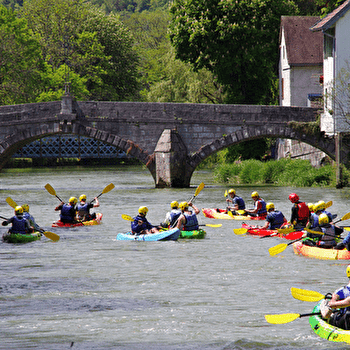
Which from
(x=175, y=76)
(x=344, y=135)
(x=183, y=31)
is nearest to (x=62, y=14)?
(x=175, y=76)

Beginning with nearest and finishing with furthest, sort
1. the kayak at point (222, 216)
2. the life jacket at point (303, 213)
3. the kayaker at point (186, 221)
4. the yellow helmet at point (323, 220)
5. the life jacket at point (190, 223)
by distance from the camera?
the yellow helmet at point (323, 220)
the life jacket at point (303, 213)
the kayaker at point (186, 221)
the life jacket at point (190, 223)
the kayak at point (222, 216)

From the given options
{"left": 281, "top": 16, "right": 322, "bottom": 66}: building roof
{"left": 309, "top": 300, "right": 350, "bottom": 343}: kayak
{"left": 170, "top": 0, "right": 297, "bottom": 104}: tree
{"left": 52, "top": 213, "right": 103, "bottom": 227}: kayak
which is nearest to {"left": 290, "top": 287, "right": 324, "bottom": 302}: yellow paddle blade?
{"left": 309, "top": 300, "right": 350, "bottom": 343}: kayak

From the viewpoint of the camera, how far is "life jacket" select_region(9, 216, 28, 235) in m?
17.9

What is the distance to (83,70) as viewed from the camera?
60.5 m

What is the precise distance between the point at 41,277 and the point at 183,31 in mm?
32143

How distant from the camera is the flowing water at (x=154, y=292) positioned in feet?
31.3

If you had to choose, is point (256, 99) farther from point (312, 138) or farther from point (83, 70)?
point (83, 70)

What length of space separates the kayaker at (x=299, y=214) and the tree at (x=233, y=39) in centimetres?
2560

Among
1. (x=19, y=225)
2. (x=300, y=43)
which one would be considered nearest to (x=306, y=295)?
(x=19, y=225)

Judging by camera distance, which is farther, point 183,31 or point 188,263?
point 183,31

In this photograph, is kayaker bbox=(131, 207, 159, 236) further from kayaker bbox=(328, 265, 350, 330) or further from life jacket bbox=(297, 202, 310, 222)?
kayaker bbox=(328, 265, 350, 330)

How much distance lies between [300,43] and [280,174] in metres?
11.4

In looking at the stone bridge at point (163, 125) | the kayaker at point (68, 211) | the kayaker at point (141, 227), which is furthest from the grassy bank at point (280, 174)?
the kayaker at point (141, 227)

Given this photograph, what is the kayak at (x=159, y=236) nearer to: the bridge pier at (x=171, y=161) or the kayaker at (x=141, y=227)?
the kayaker at (x=141, y=227)
